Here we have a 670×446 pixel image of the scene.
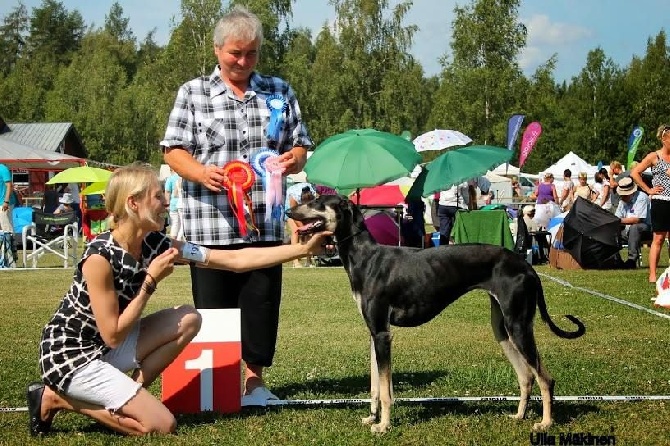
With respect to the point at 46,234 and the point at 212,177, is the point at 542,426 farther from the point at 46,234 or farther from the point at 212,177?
the point at 46,234

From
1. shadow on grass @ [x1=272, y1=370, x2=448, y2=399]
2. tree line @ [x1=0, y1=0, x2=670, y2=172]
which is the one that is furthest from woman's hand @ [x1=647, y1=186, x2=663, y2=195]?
tree line @ [x1=0, y1=0, x2=670, y2=172]

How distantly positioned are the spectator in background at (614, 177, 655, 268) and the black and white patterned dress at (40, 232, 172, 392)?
38.2 ft

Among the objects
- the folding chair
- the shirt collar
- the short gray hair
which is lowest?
the folding chair

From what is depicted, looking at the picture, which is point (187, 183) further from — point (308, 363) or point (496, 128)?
point (496, 128)

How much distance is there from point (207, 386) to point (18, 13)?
254 ft

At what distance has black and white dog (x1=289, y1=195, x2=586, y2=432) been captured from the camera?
4055 millimetres

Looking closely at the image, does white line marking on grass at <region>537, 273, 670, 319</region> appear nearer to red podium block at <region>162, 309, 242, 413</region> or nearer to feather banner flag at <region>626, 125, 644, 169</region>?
red podium block at <region>162, 309, 242, 413</region>

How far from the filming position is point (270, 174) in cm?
450

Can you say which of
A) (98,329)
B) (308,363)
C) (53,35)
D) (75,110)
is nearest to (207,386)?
(98,329)

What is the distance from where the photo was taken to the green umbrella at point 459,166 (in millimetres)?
13852

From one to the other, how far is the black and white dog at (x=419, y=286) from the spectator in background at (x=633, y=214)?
10.7 meters

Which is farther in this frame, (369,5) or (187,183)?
(369,5)

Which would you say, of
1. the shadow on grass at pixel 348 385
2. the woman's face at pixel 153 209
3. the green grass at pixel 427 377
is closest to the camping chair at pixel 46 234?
the green grass at pixel 427 377

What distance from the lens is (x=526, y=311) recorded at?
4.07 m
